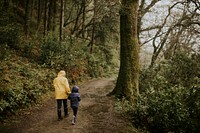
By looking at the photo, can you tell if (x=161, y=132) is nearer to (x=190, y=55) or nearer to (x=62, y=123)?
(x=62, y=123)

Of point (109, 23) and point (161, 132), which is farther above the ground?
point (109, 23)

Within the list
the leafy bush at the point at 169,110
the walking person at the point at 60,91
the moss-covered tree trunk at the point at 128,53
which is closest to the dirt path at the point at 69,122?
the walking person at the point at 60,91

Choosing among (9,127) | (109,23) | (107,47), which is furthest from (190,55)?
(107,47)

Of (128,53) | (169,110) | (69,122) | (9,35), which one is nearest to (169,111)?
(169,110)

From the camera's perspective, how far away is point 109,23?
3331 centimetres

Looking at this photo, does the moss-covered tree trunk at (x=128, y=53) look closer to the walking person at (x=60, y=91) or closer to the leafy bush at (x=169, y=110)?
the leafy bush at (x=169, y=110)

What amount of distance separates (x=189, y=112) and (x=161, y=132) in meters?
1.52

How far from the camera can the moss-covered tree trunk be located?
48.2 ft

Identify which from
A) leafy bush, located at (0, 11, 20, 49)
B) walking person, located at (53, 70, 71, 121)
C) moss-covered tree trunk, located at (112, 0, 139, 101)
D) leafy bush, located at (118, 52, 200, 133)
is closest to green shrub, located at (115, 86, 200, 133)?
leafy bush, located at (118, 52, 200, 133)

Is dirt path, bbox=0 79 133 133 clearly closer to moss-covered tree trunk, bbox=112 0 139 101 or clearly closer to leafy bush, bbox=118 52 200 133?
leafy bush, bbox=118 52 200 133

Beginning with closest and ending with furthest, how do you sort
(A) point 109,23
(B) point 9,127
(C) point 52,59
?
(B) point 9,127 < (C) point 52,59 < (A) point 109,23

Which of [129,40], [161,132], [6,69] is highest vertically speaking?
[129,40]

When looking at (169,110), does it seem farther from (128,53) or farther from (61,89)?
(128,53)

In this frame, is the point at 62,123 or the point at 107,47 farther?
the point at 107,47
